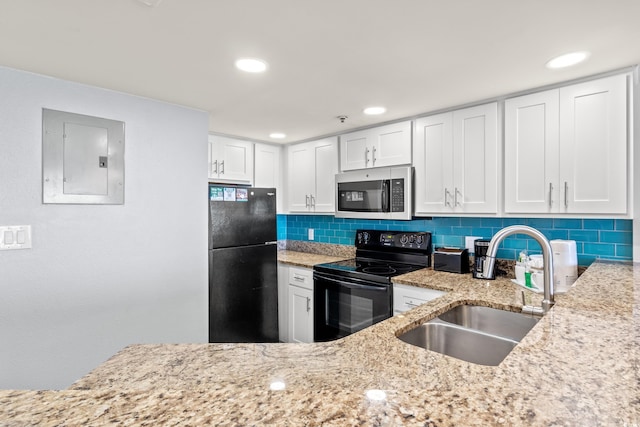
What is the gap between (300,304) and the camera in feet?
10.3

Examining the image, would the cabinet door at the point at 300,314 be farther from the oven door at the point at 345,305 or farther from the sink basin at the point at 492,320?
the sink basin at the point at 492,320

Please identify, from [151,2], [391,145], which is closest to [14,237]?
[151,2]

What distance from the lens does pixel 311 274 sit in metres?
3.05

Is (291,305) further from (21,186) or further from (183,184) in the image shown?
(21,186)

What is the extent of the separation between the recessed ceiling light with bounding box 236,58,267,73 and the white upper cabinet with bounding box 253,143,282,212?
5.73 feet

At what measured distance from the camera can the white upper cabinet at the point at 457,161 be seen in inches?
88.8

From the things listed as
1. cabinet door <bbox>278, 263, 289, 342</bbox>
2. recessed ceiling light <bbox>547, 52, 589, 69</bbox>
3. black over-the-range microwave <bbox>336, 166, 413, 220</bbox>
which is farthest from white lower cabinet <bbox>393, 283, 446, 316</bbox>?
recessed ceiling light <bbox>547, 52, 589, 69</bbox>

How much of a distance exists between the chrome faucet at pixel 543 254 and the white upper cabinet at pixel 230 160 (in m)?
2.49

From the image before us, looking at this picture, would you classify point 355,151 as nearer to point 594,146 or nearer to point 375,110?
point 375,110

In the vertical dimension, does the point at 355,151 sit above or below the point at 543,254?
above

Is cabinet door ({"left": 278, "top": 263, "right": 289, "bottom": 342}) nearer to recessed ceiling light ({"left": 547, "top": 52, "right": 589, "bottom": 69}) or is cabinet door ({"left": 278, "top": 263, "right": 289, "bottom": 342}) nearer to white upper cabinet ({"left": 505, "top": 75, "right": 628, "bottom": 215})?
white upper cabinet ({"left": 505, "top": 75, "right": 628, "bottom": 215})

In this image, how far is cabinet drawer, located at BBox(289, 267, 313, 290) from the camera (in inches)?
121

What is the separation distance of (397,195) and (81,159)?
220 centimetres

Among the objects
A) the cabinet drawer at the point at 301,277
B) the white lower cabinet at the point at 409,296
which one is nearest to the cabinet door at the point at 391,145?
the white lower cabinet at the point at 409,296
